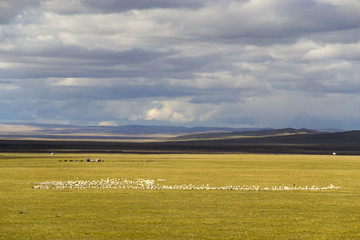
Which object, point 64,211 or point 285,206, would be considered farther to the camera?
point 285,206

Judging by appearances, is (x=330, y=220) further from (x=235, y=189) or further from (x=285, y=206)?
(x=235, y=189)

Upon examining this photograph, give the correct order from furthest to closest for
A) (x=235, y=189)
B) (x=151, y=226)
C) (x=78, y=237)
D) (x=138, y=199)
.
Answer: (x=235, y=189), (x=138, y=199), (x=151, y=226), (x=78, y=237)

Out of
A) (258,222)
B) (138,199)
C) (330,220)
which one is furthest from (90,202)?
(330,220)

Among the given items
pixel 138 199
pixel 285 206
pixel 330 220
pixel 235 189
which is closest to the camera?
pixel 330 220

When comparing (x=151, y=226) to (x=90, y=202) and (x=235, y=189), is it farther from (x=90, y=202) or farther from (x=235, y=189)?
(x=235, y=189)


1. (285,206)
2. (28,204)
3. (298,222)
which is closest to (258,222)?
(298,222)

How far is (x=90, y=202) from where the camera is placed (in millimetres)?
31297

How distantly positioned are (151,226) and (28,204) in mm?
10059

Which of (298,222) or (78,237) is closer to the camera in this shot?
(78,237)

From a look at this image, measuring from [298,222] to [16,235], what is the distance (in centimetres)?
1232

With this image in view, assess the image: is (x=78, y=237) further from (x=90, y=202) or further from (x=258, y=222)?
(x=90, y=202)

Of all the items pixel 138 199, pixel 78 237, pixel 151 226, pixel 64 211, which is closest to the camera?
pixel 78 237

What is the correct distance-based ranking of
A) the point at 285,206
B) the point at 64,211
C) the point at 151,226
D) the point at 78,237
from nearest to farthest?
1. the point at 78,237
2. the point at 151,226
3. the point at 64,211
4. the point at 285,206

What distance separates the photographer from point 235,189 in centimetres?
3975
